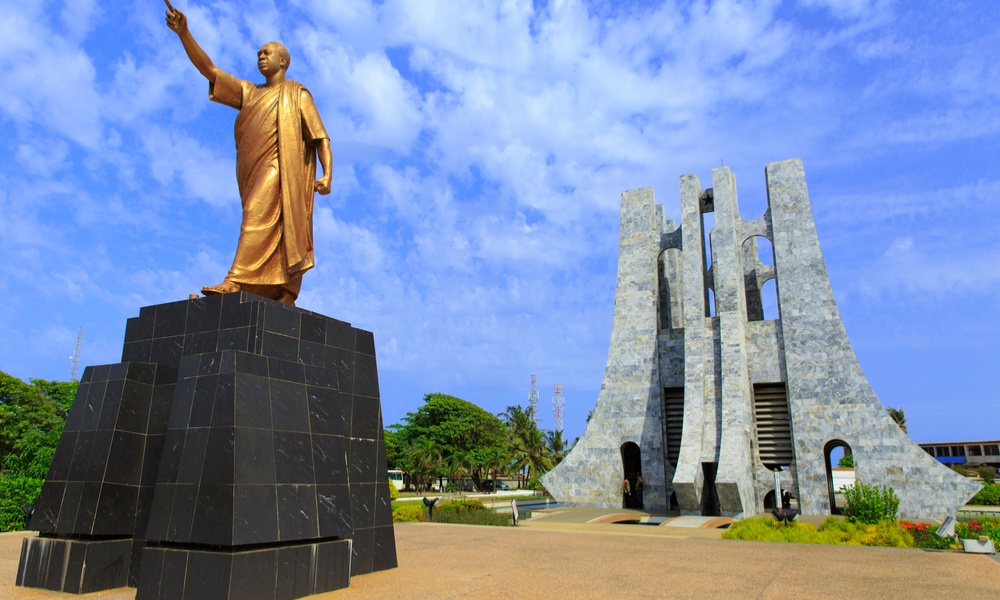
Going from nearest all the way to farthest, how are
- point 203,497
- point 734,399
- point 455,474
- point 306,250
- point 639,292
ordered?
point 203,497, point 306,250, point 734,399, point 639,292, point 455,474

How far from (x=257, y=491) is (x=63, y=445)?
9.83 feet

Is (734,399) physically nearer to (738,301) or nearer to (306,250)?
(738,301)

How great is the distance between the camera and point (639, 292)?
25.2 m

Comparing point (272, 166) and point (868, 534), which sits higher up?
point (272, 166)

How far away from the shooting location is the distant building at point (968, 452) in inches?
2544

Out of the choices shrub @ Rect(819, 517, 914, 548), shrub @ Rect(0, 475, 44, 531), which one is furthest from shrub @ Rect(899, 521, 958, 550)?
shrub @ Rect(0, 475, 44, 531)

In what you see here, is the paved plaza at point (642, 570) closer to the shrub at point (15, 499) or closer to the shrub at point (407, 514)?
the shrub at point (15, 499)

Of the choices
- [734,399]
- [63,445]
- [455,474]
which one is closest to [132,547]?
[63,445]

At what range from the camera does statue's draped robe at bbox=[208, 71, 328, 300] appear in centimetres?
822

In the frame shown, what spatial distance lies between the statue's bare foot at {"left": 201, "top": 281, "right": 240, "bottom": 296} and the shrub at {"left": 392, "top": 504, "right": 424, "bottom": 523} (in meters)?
10.7

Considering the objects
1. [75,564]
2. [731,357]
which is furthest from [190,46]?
[731,357]

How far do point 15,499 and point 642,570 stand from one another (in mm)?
13077

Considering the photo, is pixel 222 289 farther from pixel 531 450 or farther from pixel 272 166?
pixel 531 450

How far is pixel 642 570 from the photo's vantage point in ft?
28.2
